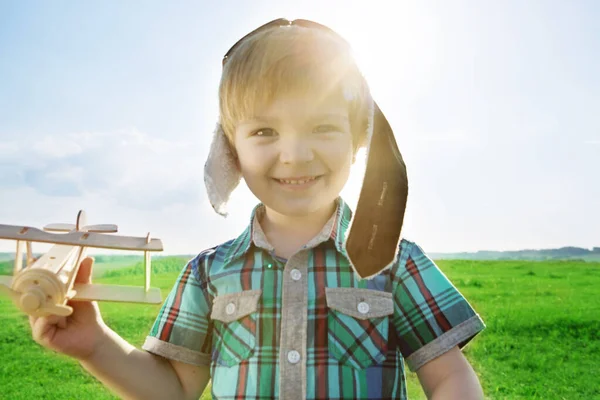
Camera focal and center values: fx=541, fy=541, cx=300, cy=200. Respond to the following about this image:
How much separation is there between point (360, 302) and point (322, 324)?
5.3 inches

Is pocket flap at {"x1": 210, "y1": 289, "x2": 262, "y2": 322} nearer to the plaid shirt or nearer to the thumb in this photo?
the plaid shirt

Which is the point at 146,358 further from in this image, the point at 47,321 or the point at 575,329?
the point at 575,329

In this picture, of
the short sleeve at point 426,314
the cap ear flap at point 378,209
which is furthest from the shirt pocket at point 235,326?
the short sleeve at point 426,314

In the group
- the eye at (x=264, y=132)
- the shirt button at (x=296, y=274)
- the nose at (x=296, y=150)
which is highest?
the eye at (x=264, y=132)

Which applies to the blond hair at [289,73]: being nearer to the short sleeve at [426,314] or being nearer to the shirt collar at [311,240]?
the shirt collar at [311,240]

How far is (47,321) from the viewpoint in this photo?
160 centimetres

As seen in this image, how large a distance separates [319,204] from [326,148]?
7.6 inches

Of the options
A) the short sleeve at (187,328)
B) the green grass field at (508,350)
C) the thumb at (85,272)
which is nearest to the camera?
the thumb at (85,272)

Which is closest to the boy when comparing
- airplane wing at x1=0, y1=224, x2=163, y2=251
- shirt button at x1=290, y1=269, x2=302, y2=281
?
shirt button at x1=290, y1=269, x2=302, y2=281

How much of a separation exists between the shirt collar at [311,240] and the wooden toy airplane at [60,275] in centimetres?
31

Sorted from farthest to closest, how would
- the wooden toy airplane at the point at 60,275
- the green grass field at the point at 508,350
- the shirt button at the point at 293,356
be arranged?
the green grass field at the point at 508,350, the shirt button at the point at 293,356, the wooden toy airplane at the point at 60,275

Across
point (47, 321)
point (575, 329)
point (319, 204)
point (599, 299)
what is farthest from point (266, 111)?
point (599, 299)

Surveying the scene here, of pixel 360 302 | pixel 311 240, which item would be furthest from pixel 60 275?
pixel 360 302

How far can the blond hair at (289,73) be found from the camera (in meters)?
1.64
